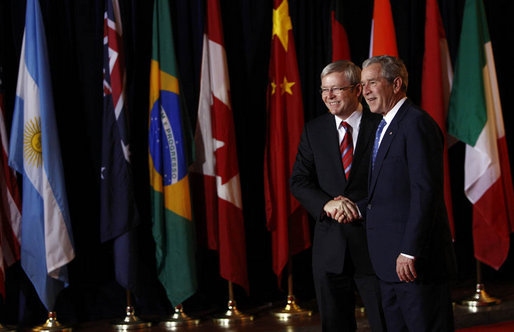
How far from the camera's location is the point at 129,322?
398 centimetres

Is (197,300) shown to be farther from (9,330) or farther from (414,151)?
(414,151)

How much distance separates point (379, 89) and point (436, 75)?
93.2 inches

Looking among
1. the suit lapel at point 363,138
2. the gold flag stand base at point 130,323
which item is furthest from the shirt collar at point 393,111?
the gold flag stand base at point 130,323

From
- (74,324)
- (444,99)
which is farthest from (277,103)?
(74,324)

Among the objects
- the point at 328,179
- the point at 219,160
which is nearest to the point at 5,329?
the point at 219,160

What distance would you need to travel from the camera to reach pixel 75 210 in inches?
164

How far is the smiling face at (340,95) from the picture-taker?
8.87 feet

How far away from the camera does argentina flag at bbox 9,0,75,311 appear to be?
12.3 ft

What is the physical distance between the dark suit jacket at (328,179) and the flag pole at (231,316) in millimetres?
1501

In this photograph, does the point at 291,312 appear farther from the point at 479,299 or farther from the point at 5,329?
the point at 5,329

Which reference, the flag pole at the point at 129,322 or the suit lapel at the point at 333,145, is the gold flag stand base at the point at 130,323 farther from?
the suit lapel at the point at 333,145

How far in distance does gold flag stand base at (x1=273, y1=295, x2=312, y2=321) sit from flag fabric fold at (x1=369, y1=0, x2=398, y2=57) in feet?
6.13

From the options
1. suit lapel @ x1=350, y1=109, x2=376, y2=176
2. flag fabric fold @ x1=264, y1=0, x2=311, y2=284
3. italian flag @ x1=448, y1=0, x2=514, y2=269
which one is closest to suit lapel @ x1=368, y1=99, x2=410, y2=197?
suit lapel @ x1=350, y1=109, x2=376, y2=176

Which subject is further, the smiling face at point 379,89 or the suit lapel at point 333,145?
the suit lapel at point 333,145
